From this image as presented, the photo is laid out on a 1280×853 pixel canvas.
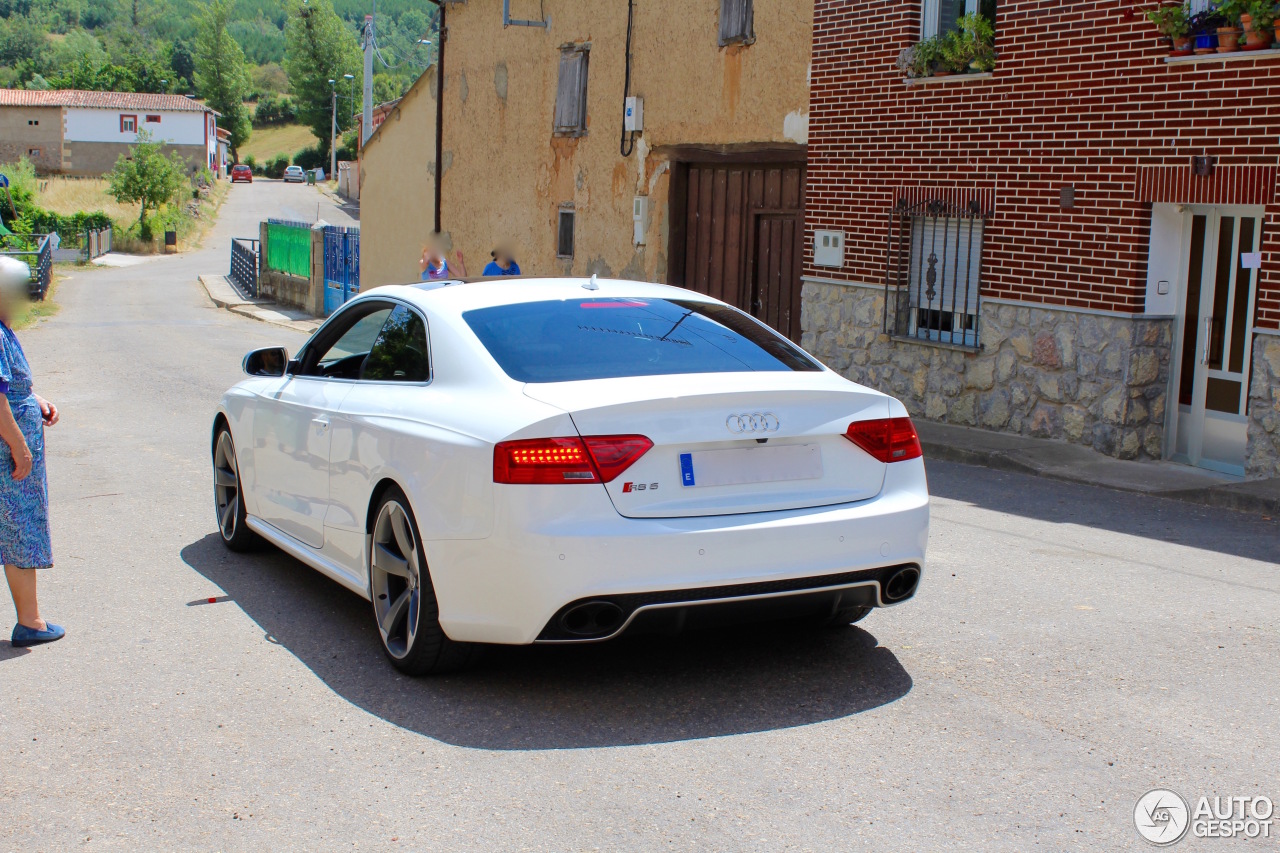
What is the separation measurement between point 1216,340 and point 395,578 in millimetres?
7788

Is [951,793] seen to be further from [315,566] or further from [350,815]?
[315,566]

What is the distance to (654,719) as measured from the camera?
4621mm

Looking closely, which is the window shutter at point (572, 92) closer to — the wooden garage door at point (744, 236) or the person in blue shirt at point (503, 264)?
the wooden garage door at point (744, 236)

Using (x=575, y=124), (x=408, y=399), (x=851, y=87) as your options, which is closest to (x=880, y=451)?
(x=408, y=399)

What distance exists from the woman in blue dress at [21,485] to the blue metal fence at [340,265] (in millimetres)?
24008

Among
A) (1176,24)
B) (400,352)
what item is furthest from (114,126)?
(400,352)

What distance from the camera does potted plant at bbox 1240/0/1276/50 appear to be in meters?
9.60

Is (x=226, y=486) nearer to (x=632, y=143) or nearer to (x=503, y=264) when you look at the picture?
(x=503, y=264)

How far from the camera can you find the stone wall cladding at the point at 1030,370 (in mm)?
10875

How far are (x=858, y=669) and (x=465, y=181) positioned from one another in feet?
61.9

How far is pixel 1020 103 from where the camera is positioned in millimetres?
11891

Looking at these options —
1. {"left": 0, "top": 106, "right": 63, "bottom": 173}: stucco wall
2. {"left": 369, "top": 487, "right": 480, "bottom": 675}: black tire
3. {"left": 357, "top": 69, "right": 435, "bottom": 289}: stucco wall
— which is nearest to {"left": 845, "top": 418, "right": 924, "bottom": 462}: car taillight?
{"left": 369, "top": 487, "right": 480, "bottom": 675}: black tire

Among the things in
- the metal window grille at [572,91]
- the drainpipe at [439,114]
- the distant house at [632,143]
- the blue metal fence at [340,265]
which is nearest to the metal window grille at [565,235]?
the distant house at [632,143]

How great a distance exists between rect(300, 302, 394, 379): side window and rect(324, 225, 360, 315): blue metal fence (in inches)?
916
